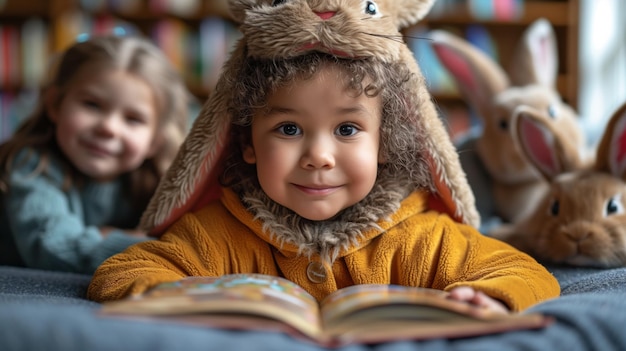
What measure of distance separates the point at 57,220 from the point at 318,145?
0.79 m

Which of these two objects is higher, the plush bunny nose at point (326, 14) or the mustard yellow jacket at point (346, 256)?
the plush bunny nose at point (326, 14)

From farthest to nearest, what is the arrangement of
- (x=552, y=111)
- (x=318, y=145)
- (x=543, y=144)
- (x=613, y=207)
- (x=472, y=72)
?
(x=472, y=72) → (x=552, y=111) → (x=543, y=144) → (x=613, y=207) → (x=318, y=145)

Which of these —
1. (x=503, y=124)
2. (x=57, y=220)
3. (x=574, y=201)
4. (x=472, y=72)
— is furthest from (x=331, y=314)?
(x=472, y=72)

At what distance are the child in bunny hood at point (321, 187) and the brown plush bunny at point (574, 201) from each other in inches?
9.6

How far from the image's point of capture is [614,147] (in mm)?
1287

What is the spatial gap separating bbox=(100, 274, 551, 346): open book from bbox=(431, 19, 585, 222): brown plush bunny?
1012mm

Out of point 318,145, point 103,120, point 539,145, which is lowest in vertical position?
point 539,145

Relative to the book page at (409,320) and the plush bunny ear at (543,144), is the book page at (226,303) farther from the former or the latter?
the plush bunny ear at (543,144)

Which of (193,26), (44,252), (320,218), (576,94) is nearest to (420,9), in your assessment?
(320,218)

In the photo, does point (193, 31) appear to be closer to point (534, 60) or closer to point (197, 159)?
point (534, 60)

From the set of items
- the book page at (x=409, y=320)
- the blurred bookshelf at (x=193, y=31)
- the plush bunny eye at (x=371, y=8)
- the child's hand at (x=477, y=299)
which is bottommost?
the blurred bookshelf at (x=193, y=31)

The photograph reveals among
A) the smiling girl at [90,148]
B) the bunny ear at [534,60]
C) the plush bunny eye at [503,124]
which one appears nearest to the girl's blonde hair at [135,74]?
the smiling girl at [90,148]

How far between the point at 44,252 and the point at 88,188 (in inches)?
11.9

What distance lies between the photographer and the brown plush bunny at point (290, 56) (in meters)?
0.98
